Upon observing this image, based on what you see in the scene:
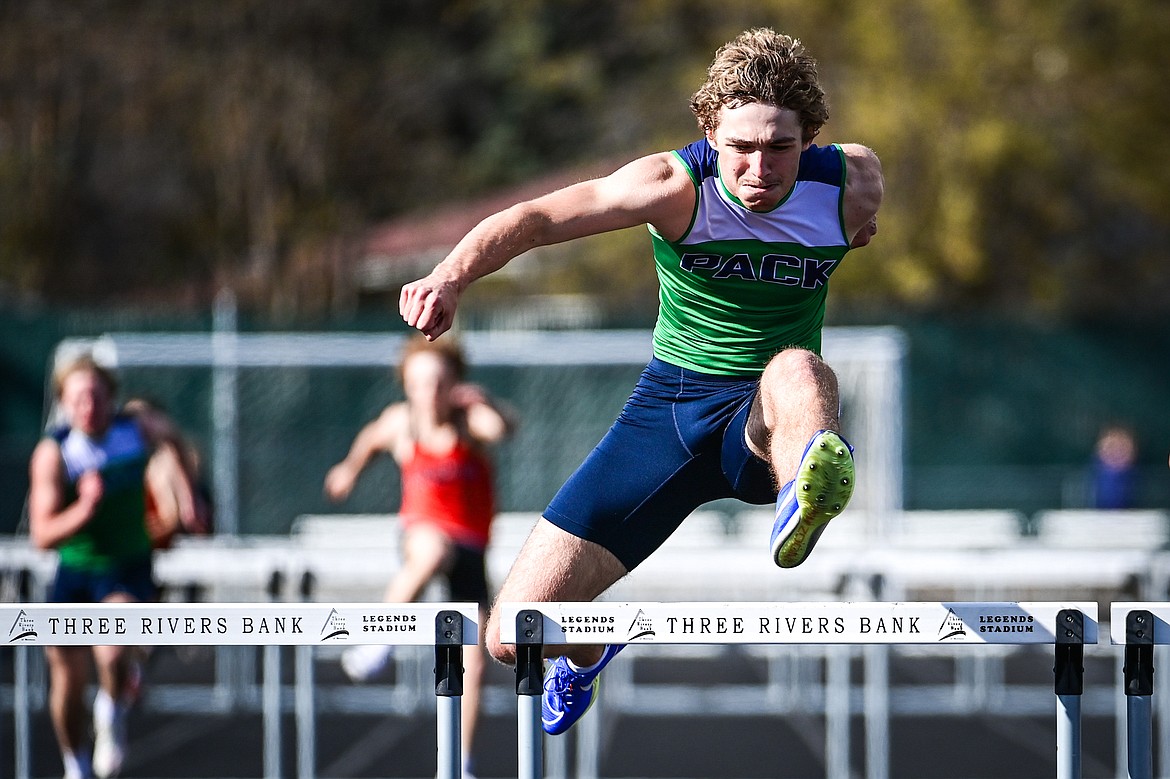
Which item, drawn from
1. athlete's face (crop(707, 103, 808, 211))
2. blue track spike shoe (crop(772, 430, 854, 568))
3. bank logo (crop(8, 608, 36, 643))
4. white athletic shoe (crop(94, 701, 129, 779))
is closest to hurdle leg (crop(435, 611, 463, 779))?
blue track spike shoe (crop(772, 430, 854, 568))

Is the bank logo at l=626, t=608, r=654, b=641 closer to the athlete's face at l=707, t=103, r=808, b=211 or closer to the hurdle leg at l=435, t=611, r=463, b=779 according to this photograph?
the hurdle leg at l=435, t=611, r=463, b=779

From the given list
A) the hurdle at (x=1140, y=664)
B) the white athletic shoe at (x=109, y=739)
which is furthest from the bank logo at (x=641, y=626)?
the white athletic shoe at (x=109, y=739)

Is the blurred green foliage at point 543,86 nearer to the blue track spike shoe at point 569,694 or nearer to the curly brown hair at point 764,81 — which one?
the blue track spike shoe at point 569,694

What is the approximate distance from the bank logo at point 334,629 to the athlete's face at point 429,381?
3.46 m

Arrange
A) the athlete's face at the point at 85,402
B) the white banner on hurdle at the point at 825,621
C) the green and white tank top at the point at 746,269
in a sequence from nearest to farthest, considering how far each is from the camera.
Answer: the white banner on hurdle at the point at 825,621
the green and white tank top at the point at 746,269
the athlete's face at the point at 85,402

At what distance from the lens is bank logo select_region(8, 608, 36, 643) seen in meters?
3.47

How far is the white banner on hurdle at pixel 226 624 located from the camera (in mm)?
3434

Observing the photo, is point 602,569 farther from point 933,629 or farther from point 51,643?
point 51,643

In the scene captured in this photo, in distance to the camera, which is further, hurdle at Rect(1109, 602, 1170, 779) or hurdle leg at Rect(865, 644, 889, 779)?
hurdle leg at Rect(865, 644, 889, 779)

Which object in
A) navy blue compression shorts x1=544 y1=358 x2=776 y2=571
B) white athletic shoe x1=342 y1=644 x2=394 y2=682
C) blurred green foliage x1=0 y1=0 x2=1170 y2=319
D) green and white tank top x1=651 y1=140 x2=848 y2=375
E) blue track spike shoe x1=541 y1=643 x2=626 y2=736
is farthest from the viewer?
blurred green foliage x1=0 y1=0 x2=1170 y2=319

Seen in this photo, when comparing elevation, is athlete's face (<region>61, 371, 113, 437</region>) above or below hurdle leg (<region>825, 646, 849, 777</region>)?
above

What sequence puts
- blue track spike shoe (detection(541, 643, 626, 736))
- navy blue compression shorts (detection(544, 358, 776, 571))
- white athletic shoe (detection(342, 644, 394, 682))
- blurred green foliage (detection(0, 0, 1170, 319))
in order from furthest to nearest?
blurred green foliage (detection(0, 0, 1170, 319)) → white athletic shoe (detection(342, 644, 394, 682)) → blue track spike shoe (detection(541, 643, 626, 736)) → navy blue compression shorts (detection(544, 358, 776, 571))

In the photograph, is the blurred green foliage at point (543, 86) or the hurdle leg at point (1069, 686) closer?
the hurdle leg at point (1069, 686)

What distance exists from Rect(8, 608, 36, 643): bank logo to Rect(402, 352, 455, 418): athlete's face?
348cm
